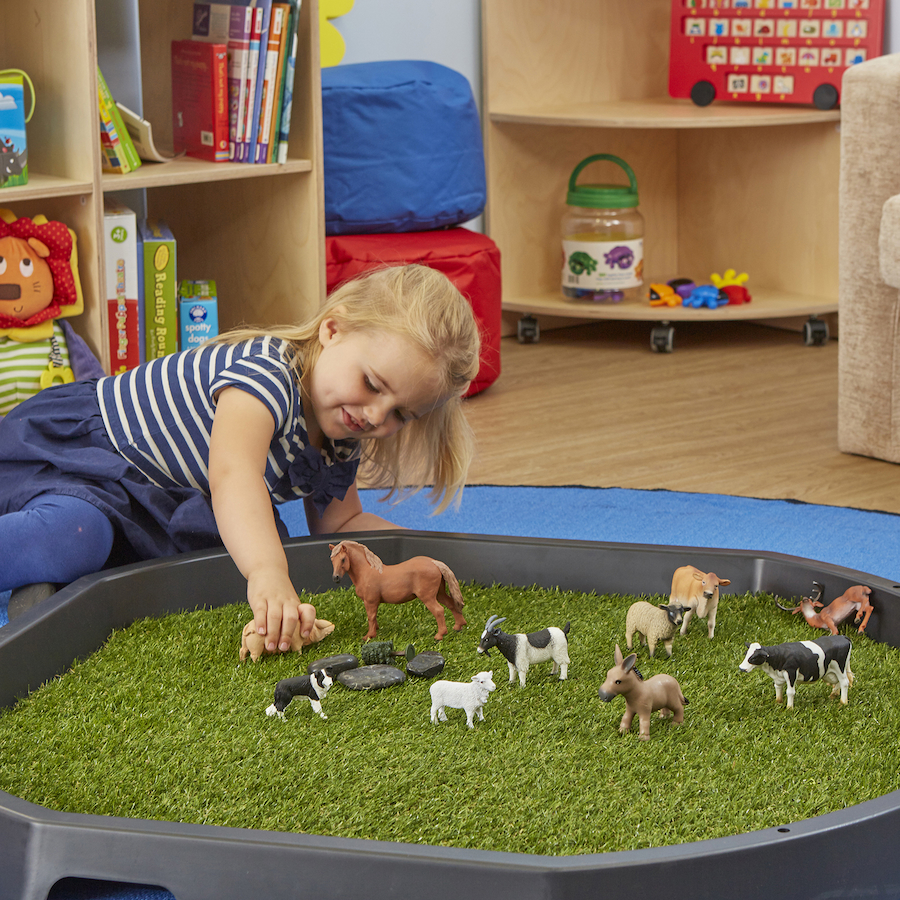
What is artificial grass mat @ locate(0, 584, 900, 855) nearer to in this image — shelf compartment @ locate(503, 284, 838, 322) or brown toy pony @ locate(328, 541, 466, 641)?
brown toy pony @ locate(328, 541, 466, 641)

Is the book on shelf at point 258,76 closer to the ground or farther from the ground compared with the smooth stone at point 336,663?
farther from the ground

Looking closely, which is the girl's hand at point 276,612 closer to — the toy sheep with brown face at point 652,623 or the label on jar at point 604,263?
the toy sheep with brown face at point 652,623

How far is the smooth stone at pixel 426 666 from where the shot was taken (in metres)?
1.02

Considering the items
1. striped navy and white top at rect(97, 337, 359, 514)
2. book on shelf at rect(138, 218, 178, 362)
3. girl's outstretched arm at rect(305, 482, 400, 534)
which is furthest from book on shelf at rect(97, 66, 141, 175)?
girl's outstretched arm at rect(305, 482, 400, 534)

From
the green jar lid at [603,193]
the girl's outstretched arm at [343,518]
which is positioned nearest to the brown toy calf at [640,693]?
the girl's outstretched arm at [343,518]

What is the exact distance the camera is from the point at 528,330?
2834mm

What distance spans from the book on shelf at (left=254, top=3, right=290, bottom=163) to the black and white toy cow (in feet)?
4.30

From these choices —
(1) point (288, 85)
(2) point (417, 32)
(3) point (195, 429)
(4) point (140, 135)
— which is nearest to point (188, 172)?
(4) point (140, 135)

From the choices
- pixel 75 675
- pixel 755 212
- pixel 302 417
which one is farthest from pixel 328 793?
pixel 755 212

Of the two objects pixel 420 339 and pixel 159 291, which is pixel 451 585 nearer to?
pixel 420 339

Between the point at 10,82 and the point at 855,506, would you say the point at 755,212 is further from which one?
the point at 10,82

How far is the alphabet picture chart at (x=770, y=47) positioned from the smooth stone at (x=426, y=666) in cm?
205

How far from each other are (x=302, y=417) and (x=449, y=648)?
1.10ft

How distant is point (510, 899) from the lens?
704 millimetres
